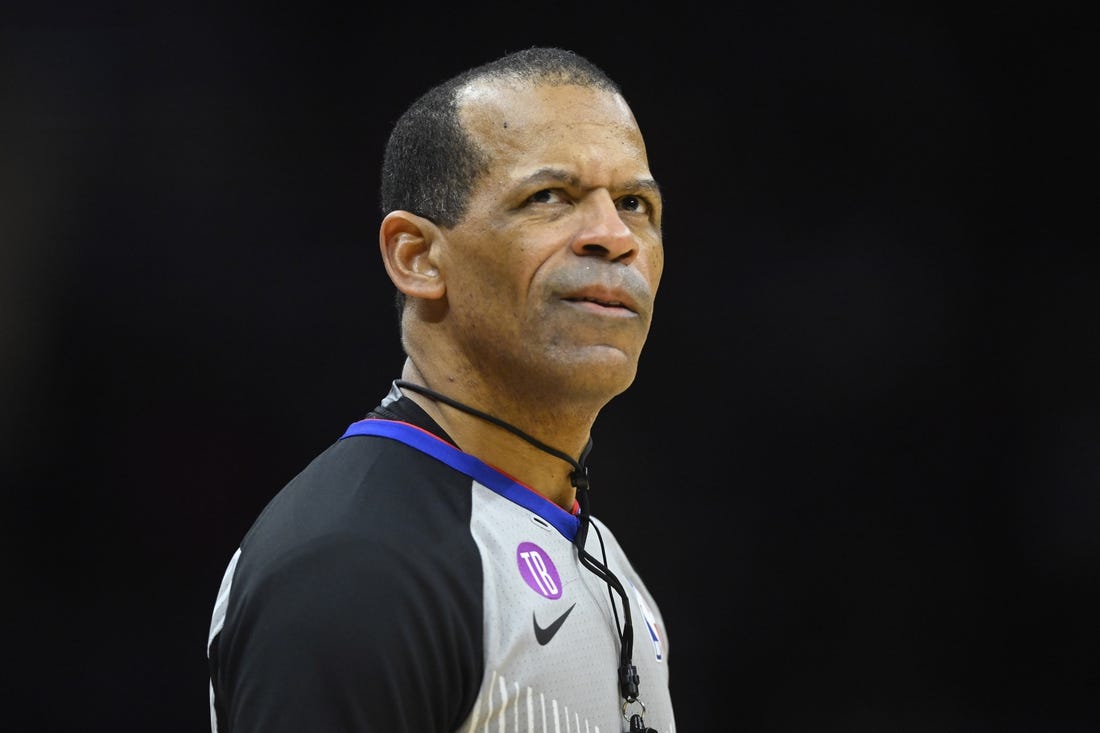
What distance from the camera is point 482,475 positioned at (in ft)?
5.87

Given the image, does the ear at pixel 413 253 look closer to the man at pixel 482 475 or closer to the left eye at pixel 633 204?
the man at pixel 482 475

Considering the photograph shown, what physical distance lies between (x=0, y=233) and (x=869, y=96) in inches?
115

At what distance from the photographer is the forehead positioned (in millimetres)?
1803

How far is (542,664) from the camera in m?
1.62

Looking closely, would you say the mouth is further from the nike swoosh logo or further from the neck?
the nike swoosh logo

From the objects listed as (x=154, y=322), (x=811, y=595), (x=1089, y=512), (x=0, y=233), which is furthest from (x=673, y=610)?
(x=0, y=233)

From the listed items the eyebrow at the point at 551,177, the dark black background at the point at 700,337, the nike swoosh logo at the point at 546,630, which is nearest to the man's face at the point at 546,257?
the eyebrow at the point at 551,177

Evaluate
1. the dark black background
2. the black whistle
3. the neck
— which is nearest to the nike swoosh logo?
the black whistle

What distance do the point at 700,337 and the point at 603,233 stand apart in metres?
2.47

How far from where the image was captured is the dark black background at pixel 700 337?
3592mm

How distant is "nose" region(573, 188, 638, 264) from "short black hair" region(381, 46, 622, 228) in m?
0.17

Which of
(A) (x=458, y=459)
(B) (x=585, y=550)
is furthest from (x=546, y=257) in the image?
(B) (x=585, y=550)

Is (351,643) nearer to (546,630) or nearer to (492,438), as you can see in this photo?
(546,630)

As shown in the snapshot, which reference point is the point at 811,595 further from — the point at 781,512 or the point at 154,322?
the point at 154,322
